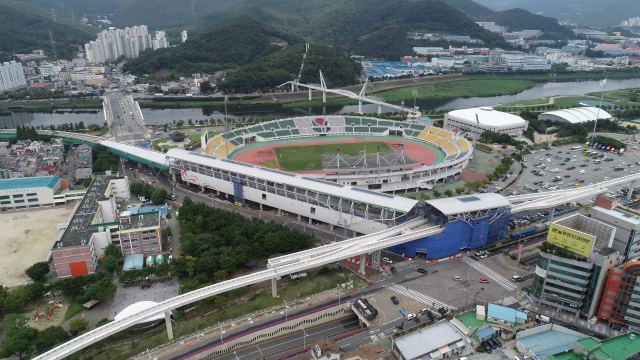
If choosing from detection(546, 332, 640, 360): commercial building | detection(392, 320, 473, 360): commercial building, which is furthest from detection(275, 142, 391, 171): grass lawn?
detection(546, 332, 640, 360): commercial building

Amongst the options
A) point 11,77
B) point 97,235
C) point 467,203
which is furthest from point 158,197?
point 11,77

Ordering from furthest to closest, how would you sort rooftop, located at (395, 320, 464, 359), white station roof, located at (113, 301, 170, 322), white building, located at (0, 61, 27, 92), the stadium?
white building, located at (0, 61, 27, 92)
the stadium
white station roof, located at (113, 301, 170, 322)
rooftop, located at (395, 320, 464, 359)

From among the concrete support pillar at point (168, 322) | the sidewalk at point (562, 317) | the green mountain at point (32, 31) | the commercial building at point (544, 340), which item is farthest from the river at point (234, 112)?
the commercial building at point (544, 340)

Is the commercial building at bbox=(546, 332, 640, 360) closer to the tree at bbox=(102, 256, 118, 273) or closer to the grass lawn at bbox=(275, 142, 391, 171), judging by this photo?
the tree at bbox=(102, 256, 118, 273)

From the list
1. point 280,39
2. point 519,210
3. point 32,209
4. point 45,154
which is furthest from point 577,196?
point 280,39

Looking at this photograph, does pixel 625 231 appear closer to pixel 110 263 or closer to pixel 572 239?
pixel 572 239

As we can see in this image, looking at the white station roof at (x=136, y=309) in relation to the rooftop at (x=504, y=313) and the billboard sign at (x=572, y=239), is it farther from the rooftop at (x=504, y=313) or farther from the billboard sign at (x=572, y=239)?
the billboard sign at (x=572, y=239)
